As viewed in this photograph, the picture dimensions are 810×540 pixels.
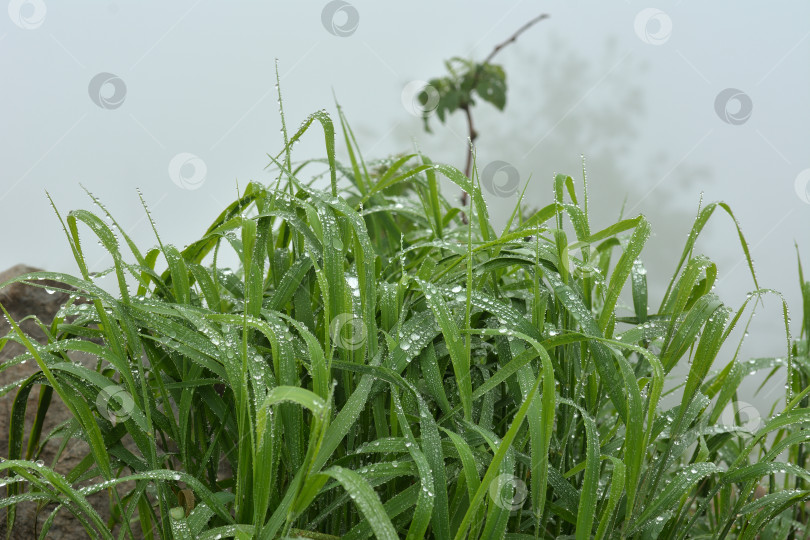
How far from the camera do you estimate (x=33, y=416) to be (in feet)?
2.85

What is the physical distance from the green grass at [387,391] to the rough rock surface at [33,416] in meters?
0.20

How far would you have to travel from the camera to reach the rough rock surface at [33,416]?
74 cm

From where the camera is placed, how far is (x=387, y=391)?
509 mm

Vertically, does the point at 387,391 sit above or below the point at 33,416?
above

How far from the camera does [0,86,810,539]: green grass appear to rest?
42cm

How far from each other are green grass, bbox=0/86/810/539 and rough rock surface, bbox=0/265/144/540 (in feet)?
0.66

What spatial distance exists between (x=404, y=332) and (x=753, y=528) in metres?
0.31

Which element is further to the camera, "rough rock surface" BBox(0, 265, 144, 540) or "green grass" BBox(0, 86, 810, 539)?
"rough rock surface" BBox(0, 265, 144, 540)

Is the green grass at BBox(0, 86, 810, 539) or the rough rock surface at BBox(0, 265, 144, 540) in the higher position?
the green grass at BBox(0, 86, 810, 539)

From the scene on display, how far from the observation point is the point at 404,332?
491 mm

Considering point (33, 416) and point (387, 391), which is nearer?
point (387, 391)

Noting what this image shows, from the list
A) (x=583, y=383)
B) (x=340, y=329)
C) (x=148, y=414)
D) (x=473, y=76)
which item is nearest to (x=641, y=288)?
(x=583, y=383)

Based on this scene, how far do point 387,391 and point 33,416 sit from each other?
22.7 inches

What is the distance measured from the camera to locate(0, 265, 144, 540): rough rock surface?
74cm
